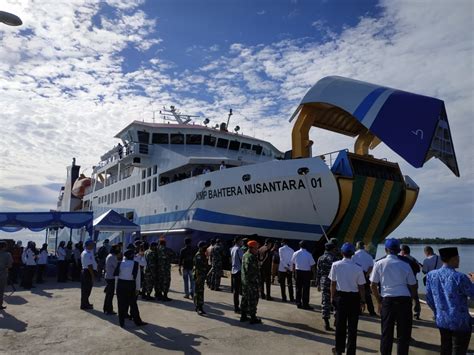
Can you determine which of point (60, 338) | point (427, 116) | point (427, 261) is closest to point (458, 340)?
point (427, 261)

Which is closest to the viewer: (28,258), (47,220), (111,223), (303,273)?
(303,273)

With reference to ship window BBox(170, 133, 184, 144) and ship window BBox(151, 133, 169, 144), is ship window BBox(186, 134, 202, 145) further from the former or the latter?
ship window BBox(151, 133, 169, 144)

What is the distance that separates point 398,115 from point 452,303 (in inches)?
341

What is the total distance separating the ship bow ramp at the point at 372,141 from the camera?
1136 cm

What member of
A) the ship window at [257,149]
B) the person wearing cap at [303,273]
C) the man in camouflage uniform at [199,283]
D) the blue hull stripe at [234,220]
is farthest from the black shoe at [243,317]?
the ship window at [257,149]

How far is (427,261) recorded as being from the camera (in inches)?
308

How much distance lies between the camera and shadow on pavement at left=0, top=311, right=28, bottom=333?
22.5ft

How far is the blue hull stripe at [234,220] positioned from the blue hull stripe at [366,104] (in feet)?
12.6

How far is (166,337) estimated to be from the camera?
6.29 meters

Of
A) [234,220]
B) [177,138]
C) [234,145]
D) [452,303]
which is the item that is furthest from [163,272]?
[234,145]

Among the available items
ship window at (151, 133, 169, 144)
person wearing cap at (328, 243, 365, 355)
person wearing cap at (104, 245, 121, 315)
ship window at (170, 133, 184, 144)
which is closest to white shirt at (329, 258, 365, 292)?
person wearing cap at (328, 243, 365, 355)

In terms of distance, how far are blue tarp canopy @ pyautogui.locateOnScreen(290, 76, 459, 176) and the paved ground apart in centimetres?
451

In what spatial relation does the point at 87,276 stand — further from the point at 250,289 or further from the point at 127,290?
the point at 250,289

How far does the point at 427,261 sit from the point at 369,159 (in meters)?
7.05
